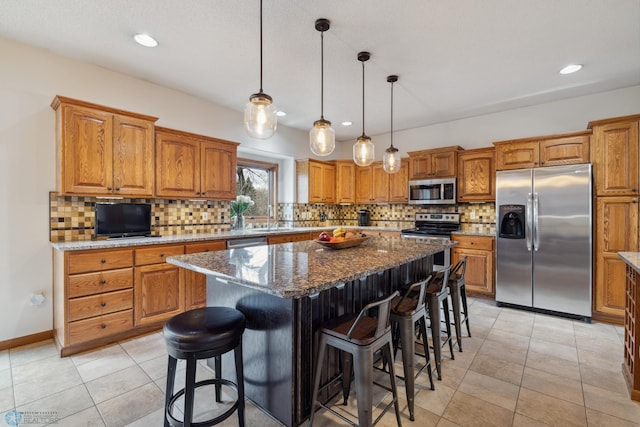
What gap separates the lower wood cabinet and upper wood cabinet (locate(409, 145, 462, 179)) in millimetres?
3667

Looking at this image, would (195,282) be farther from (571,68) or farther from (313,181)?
(571,68)

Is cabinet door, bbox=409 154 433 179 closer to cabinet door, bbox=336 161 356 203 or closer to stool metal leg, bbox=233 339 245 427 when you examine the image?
cabinet door, bbox=336 161 356 203

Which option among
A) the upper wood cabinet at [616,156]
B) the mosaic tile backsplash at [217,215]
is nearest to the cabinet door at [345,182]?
the mosaic tile backsplash at [217,215]

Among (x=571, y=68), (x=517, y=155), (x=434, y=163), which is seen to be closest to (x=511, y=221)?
(x=517, y=155)

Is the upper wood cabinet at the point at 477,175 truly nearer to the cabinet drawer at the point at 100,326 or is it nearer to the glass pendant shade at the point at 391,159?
the glass pendant shade at the point at 391,159

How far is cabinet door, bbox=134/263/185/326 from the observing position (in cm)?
283

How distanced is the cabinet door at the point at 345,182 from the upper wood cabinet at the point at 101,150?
134 inches

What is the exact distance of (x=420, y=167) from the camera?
4965 millimetres

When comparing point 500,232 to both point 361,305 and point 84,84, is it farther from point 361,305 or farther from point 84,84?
point 84,84

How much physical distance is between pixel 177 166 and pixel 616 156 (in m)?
4.98

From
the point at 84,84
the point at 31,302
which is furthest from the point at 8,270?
the point at 84,84

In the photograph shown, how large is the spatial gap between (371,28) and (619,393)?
128 inches

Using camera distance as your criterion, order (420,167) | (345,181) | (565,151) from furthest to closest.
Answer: (345,181), (420,167), (565,151)

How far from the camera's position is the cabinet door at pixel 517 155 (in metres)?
3.73
